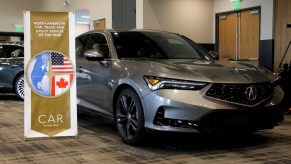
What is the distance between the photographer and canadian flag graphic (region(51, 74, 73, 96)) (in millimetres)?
4887

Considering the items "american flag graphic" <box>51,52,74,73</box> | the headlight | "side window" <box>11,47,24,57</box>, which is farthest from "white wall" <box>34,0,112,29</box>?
the headlight

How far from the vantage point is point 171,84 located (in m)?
3.96

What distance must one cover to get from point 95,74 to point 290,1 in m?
5.65

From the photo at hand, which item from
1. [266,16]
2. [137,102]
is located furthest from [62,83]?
[266,16]

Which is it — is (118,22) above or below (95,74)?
above

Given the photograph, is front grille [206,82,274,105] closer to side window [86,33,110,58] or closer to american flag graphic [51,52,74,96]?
side window [86,33,110,58]

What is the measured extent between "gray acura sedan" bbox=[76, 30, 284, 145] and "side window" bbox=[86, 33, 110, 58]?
0.07 ft

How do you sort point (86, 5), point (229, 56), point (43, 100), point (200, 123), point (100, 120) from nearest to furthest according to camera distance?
point (200, 123) → point (43, 100) → point (100, 120) → point (229, 56) → point (86, 5)

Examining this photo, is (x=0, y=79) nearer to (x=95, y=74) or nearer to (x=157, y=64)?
(x=95, y=74)

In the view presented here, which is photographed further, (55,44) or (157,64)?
(55,44)

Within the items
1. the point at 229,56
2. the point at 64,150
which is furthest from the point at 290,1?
the point at 64,150

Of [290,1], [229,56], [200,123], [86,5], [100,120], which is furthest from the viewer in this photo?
[86,5]

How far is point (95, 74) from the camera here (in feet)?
16.8

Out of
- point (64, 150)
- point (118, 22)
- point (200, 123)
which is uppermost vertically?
point (118, 22)
